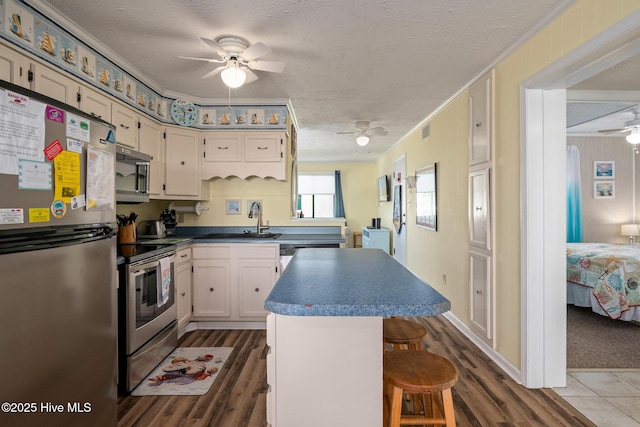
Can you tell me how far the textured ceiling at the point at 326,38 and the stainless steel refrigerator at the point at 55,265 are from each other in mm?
950

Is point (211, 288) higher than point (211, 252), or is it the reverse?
point (211, 252)

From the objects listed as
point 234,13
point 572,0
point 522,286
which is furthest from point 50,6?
point 522,286

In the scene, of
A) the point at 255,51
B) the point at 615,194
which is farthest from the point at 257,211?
the point at 615,194

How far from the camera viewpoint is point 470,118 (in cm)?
308

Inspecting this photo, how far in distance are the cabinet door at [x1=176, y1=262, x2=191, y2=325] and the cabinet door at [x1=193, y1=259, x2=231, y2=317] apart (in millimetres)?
83

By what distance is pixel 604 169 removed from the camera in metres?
5.48

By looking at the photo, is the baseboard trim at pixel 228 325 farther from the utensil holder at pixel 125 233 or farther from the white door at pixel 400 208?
the white door at pixel 400 208

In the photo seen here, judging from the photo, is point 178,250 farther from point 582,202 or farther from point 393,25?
point 582,202

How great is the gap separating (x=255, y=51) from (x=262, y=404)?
2351 millimetres

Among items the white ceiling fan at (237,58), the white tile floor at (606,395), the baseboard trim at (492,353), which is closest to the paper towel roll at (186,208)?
the white ceiling fan at (237,58)

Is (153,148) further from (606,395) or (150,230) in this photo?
(606,395)

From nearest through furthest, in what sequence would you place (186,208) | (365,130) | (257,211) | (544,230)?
(544,230) → (186,208) → (257,211) → (365,130)

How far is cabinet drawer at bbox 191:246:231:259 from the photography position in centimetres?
340

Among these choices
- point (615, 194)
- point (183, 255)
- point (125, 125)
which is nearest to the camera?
point (125, 125)
